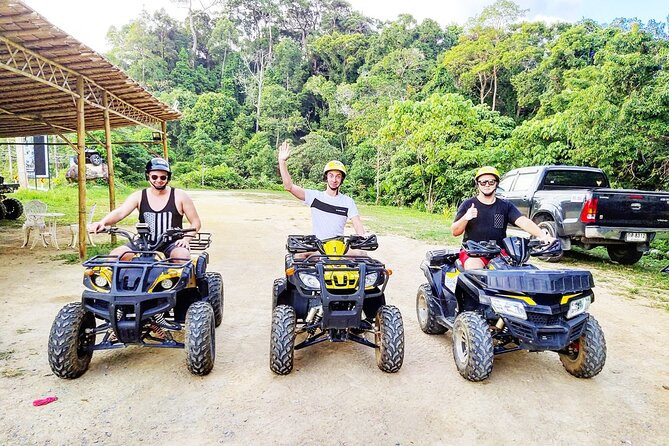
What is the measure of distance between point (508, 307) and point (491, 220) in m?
1.05

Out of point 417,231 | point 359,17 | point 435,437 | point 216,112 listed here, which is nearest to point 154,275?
point 435,437

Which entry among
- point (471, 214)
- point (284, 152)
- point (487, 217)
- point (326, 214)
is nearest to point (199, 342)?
point (326, 214)

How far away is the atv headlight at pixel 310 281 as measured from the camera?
3122 mm

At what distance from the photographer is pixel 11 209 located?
43.6 ft

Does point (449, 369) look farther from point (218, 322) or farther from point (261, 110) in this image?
point (261, 110)

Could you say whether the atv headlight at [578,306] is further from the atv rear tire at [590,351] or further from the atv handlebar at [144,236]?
the atv handlebar at [144,236]

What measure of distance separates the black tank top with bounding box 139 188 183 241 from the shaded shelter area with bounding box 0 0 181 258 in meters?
3.35

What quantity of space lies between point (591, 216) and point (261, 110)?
4148 centimetres

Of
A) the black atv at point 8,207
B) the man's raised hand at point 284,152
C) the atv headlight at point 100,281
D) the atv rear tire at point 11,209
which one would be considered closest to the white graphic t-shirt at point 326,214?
the man's raised hand at point 284,152

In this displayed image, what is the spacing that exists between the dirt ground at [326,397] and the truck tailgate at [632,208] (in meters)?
2.83

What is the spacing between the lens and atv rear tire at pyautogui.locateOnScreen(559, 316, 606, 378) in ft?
10.1

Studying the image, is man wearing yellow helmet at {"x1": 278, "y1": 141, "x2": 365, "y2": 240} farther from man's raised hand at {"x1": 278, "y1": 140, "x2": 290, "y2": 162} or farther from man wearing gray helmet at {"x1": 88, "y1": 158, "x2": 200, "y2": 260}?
man wearing gray helmet at {"x1": 88, "y1": 158, "x2": 200, "y2": 260}

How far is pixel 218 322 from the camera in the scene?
431 cm

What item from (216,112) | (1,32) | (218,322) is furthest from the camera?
(216,112)
